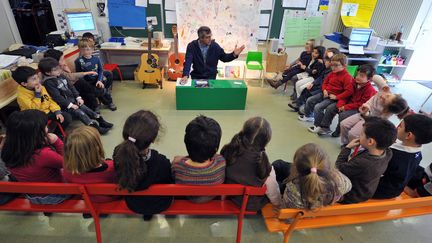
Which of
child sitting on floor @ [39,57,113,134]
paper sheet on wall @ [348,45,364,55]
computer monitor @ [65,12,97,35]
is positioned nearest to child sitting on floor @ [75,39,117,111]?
child sitting on floor @ [39,57,113,134]

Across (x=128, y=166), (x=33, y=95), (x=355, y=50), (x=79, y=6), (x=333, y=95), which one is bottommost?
(x=333, y=95)

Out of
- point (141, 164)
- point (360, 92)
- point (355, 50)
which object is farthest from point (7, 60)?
point (355, 50)

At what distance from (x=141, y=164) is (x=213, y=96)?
2202 mm

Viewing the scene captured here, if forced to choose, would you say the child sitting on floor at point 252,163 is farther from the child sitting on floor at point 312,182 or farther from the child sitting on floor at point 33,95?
the child sitting on floor at point 33,95

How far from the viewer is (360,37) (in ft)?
13.9

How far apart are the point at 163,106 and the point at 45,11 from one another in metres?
3.23

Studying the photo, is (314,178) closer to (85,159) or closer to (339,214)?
(339,214)

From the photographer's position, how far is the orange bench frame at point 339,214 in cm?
129

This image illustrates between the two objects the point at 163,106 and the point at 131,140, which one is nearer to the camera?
the point at 131,140

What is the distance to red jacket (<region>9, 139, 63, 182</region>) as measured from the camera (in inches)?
55.2

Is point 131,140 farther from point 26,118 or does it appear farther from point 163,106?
point 163,106

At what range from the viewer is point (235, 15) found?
172 inches

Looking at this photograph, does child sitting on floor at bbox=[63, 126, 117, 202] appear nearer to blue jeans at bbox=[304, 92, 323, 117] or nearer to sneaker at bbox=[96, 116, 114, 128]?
sneaker at bbox=[96, 116, 114, 128]

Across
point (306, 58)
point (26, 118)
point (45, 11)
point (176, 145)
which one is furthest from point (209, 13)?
point (26, 118)
